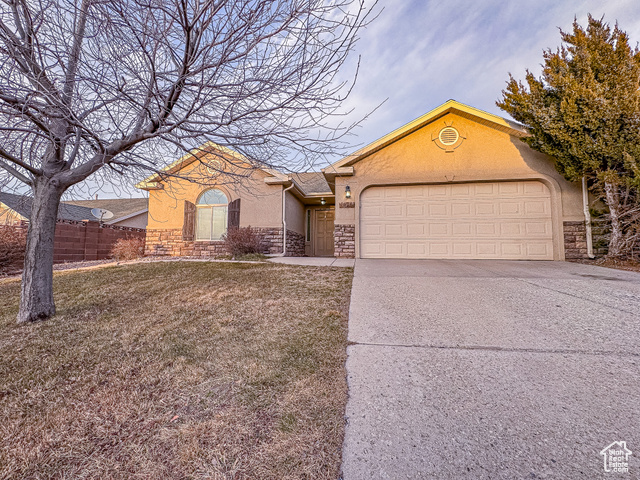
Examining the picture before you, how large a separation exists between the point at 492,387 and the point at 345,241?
273 inches

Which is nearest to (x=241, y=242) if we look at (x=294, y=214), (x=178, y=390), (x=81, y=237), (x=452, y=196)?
(x=294, y=214)

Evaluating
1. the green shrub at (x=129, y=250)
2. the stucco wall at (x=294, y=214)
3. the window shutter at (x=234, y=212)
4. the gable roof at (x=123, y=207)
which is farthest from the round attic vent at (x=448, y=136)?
the gable roof at (x=123, y=207)

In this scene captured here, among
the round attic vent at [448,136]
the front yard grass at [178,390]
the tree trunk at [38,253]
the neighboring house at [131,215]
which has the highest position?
the round attic vent at [448,136]

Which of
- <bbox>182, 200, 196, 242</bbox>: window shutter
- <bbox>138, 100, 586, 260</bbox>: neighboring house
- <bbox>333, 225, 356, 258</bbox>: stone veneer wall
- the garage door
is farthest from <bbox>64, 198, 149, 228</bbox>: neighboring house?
the garage door

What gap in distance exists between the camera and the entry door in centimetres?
1277

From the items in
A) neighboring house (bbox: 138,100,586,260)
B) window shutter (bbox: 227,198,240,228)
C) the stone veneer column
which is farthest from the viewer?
window shutter (bbox: 227,198,240,228)

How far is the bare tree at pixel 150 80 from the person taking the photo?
8.16 ft

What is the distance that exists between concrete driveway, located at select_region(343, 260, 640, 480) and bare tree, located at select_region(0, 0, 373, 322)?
2.37 metres

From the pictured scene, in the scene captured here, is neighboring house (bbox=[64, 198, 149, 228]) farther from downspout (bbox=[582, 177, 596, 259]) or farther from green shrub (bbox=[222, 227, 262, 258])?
downspout (bbox=[582, 177, 596, 259])

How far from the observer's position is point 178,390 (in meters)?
1.89

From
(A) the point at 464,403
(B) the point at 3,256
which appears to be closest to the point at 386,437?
(A) the point at 464,403

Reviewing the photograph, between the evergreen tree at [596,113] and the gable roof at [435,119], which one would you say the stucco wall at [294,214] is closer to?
the gable roof at [435,119]

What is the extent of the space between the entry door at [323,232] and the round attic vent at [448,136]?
5.64 meters

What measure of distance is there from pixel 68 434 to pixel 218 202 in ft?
29.5
